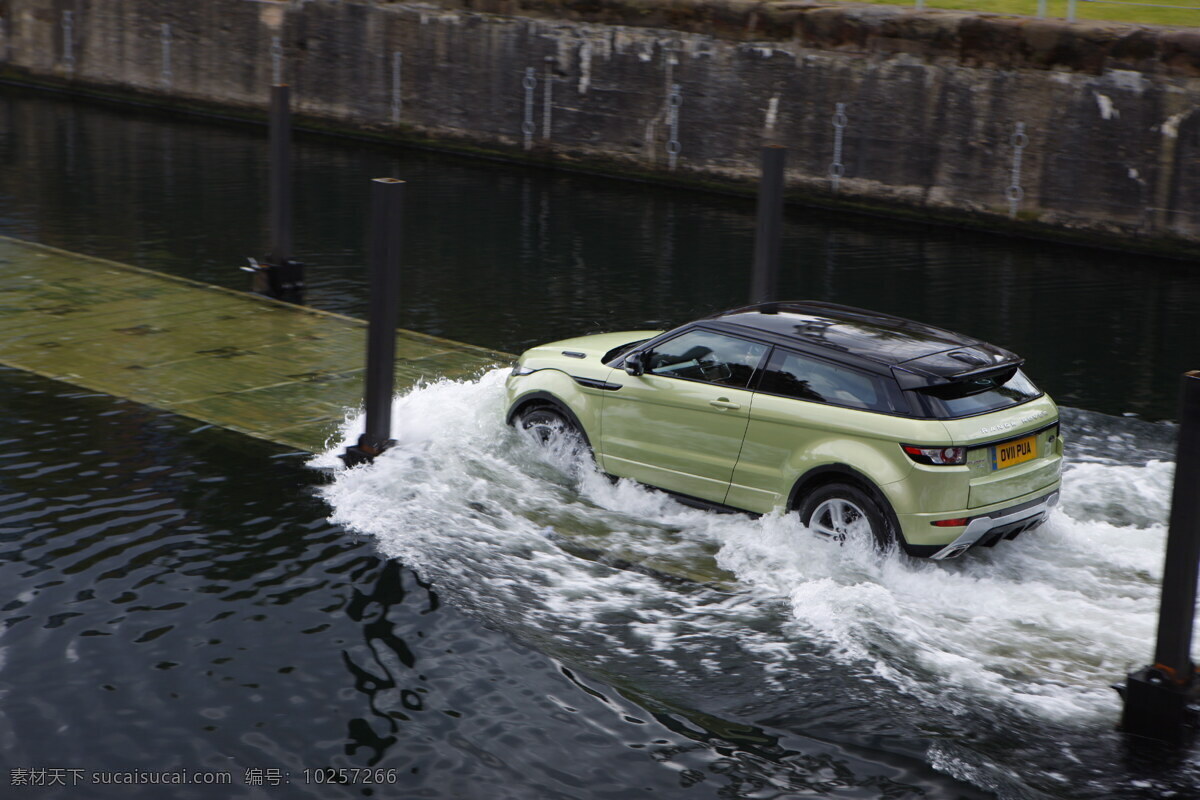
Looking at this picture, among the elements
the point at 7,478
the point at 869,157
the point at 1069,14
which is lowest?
the point at 7,478

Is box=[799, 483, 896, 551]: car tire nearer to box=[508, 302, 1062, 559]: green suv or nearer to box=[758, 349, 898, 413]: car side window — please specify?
box=[508, 302, 1062, 559]: green suv

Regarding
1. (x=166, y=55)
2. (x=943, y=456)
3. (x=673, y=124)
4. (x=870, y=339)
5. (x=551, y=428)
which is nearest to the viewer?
(x=943, y=456)

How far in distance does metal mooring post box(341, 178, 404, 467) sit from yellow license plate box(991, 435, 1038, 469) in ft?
13.7

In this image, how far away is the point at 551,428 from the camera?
975 centimetres

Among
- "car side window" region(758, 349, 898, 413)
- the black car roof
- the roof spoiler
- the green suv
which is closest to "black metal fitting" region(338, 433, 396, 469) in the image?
the green suv

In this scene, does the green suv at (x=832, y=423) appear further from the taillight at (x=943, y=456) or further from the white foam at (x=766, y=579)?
the white foam at (x=766, y=579)

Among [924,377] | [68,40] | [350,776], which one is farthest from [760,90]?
[350,776]

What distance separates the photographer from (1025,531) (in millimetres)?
8727

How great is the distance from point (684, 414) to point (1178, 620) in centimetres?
345

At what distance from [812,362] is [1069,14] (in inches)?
578

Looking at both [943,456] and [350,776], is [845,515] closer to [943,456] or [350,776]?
[943,456]

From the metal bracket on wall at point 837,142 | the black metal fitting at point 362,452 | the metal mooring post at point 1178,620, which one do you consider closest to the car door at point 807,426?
the metal mooring post at point 1178,620

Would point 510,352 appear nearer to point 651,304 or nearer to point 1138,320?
point 651,304

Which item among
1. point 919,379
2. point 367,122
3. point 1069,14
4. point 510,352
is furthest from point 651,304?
point 367,122
